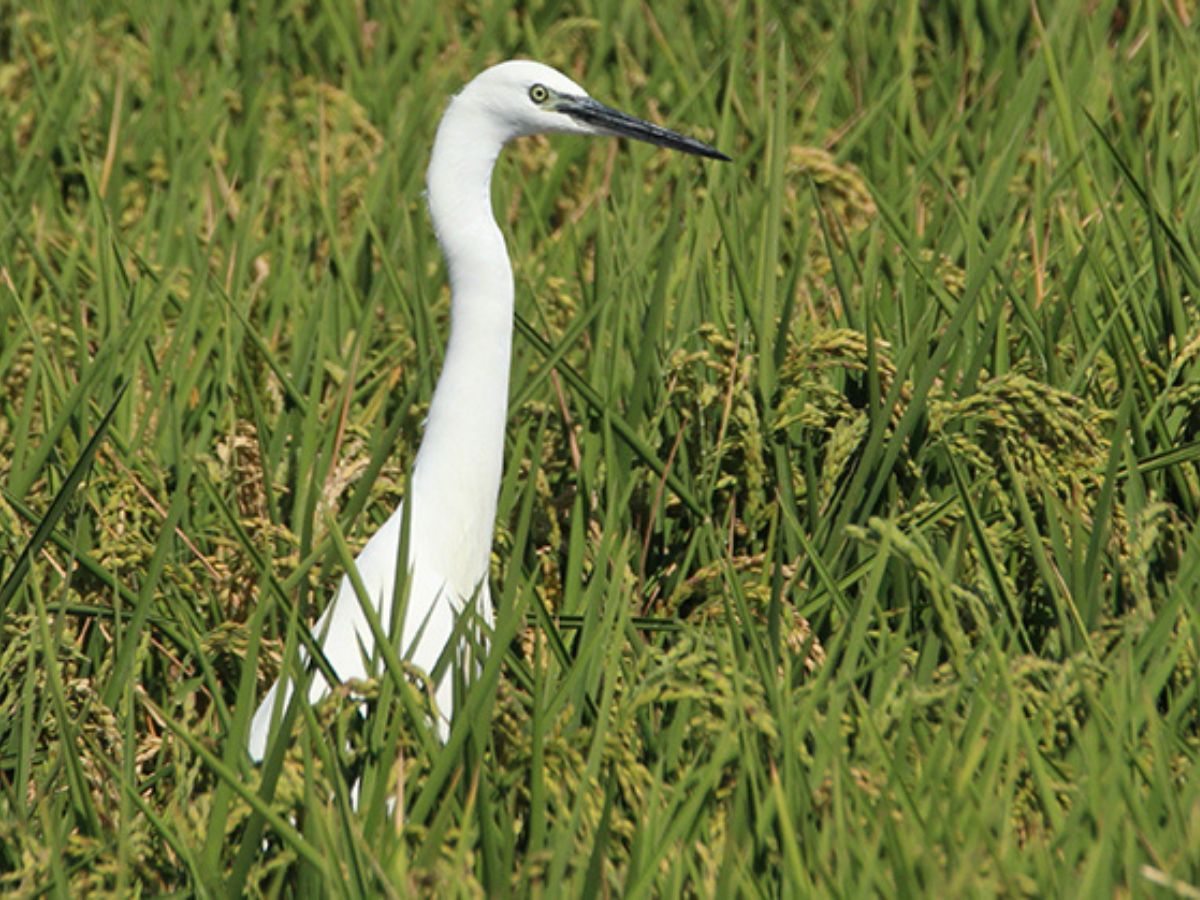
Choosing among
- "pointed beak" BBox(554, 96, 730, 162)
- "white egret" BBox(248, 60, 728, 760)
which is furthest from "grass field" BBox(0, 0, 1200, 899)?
"pointed beak" BBox(554, 96, 730, 162)

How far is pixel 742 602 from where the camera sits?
2.12 metres

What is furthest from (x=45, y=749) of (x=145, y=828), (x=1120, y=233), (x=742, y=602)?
(x=1120, y=233)

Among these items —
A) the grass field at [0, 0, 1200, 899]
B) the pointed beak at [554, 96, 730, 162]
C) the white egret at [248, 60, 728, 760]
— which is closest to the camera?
the grass field at [0, 0, 1200, 899]

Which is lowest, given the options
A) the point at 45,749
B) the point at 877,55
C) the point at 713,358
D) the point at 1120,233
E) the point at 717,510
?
the point at 45,749

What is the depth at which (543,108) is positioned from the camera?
8.70 ft

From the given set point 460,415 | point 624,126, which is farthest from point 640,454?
point 624,126

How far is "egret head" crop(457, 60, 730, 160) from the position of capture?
2.58m

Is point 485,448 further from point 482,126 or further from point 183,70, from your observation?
point 183,70

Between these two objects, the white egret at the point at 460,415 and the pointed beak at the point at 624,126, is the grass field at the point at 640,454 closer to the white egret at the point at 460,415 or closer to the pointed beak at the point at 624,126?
the white egret at the point at 460,415

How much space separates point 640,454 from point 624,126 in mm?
501

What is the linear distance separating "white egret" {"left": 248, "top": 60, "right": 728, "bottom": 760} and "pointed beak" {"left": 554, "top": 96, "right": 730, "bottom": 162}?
0.08 metres

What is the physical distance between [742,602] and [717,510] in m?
0.84

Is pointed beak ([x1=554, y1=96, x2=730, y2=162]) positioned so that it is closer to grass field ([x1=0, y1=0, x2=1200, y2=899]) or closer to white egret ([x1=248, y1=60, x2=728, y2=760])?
white egret ([x1=248, y1=60, x2=728, y2=760])

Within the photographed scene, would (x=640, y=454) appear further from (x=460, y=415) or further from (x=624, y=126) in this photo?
(x=624, y=126)
